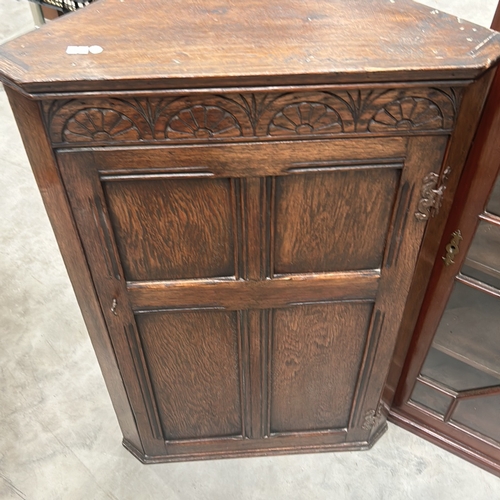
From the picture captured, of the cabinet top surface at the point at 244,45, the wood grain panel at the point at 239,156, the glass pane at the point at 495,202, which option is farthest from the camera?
the glass pane at the point at 495,202

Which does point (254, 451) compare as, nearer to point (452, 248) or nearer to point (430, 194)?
point (452, 248)

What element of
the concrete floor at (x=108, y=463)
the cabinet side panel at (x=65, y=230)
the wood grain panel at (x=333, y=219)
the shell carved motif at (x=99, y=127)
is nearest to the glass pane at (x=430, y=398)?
the concrete floor at (x=108, y=463)

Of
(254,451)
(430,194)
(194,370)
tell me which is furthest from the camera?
(254,451)

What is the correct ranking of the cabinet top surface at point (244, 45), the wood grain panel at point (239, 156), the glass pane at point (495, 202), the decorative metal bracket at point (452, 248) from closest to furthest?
1. the cabinet top surface at point (244, 45)
2. the wood grain panel at point (239, 156)
3. the glass pane at point (495, 202)
4. the decorative metal bracket at point (452, 248)

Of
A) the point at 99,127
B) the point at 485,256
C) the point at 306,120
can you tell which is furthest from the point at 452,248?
the point at 99,127

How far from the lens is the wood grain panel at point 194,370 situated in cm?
123

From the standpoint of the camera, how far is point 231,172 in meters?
0.94

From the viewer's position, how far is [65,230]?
40.1 inches

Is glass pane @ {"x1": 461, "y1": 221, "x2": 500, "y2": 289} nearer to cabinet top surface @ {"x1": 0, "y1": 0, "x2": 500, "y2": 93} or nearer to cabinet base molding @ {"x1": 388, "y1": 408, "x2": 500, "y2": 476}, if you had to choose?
cabinet top surface @ {"x1": 0, "y1": 0, "x2": 500, "y2": 93}

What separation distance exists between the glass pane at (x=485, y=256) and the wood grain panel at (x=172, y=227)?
552 mm

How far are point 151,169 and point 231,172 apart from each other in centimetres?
14

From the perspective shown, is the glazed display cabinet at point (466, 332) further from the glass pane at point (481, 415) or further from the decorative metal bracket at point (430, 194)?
the decorative metal bracket at point (430, 194)

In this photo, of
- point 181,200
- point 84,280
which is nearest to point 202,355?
point 84,280

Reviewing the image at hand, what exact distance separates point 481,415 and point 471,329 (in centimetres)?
32
